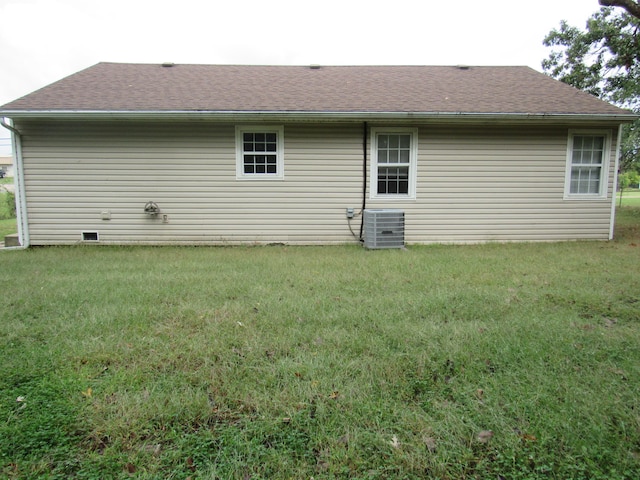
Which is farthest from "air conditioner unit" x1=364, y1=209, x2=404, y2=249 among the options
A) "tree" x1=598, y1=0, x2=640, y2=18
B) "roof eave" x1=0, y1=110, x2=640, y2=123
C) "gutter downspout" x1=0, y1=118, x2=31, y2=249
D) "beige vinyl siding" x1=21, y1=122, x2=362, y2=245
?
"gutter downspout" x1=0, y1=118, x2=31, y2=249

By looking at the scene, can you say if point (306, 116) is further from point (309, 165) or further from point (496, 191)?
point (496, 191)

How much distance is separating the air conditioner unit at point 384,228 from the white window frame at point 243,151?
2.11 m

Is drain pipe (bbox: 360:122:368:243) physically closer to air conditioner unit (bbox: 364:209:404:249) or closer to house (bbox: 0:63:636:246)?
house (bbox: 0:63:636:246)

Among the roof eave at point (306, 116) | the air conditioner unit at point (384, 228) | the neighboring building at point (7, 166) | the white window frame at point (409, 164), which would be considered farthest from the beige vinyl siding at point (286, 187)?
the neighboring building at point (7, 166)

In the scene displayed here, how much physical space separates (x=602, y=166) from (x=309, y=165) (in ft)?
21.1

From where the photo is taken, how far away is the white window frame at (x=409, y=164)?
312 inches

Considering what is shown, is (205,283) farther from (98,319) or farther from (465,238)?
(465,238)

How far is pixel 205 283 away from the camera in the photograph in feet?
15.2

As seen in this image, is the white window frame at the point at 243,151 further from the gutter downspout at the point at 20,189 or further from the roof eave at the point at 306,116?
the gutter downspout at the point at 20,189

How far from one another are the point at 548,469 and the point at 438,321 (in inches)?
68.1

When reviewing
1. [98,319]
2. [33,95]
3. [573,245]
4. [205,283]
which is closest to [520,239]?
[573,245]

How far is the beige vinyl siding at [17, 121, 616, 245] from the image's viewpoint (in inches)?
302

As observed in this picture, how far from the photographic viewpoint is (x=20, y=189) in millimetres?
7473

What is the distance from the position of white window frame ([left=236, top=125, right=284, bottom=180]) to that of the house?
0.07 feet
